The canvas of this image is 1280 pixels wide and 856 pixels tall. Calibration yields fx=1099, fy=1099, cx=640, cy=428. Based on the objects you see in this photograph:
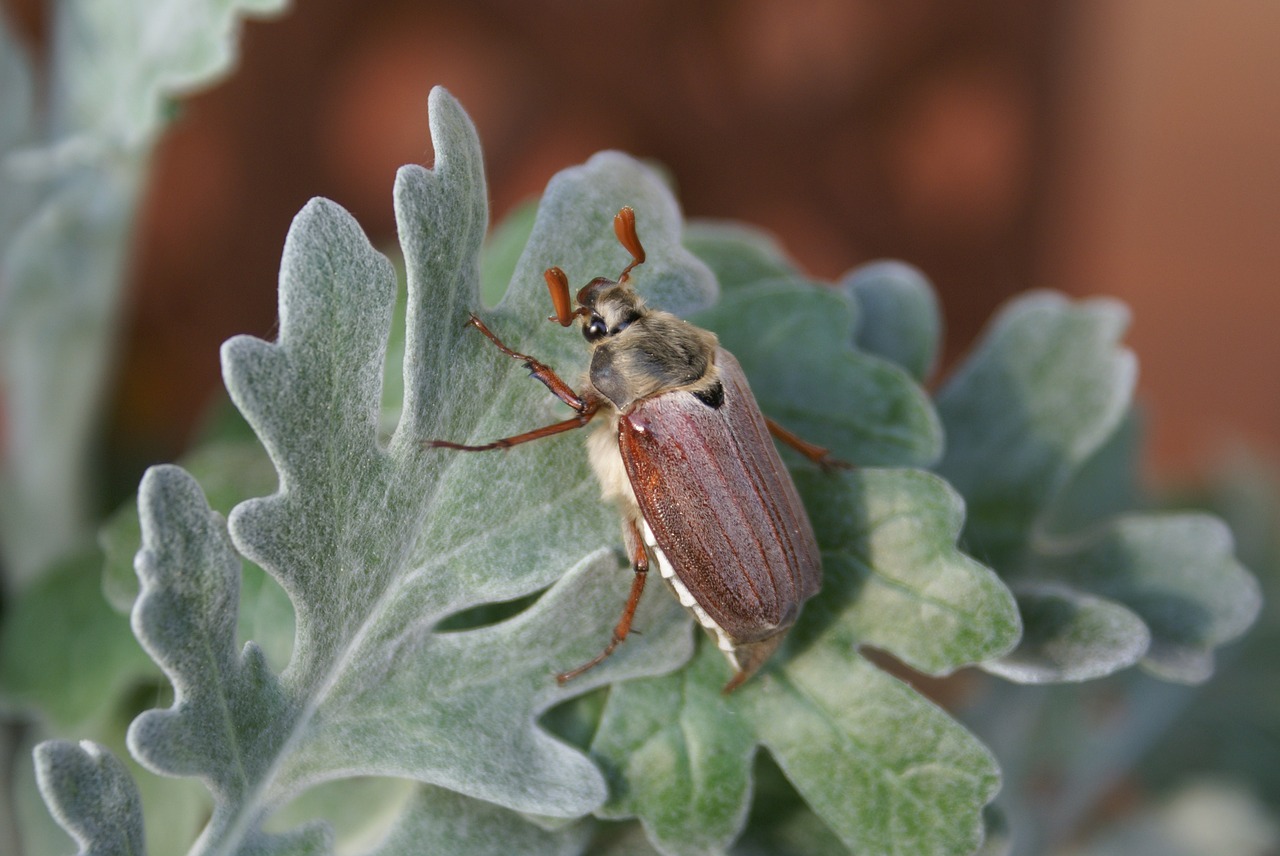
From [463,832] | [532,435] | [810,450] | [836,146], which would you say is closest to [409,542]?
[532,435]

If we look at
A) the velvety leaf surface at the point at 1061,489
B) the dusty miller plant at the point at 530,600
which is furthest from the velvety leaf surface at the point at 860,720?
the velvety leaf surface at the point at 1061,489

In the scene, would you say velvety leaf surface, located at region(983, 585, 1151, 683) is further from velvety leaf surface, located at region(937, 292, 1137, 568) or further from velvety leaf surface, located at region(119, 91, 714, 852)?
velvety leaf surface, located at region(119, 91, 714, 852)

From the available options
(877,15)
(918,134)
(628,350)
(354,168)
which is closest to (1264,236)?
(918,134)

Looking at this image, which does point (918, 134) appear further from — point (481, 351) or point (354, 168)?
point (481, 351)

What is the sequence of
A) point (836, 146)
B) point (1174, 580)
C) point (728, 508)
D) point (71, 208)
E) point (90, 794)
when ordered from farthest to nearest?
point (836, 146)
point (71, 208)
point (1174, 580)
point (728, 508)
point (90, 794)

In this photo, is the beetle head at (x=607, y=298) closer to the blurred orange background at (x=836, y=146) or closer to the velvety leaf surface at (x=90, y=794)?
the velvety leaf surface at (x=90, y=794)

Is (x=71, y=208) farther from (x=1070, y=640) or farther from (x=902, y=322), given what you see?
(x=1070, y=640)

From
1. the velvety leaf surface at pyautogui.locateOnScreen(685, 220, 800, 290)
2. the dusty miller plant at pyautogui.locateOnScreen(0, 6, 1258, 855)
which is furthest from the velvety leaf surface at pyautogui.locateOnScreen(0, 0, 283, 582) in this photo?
the velvety leaf surface at pyautogui.locateOnScreen(685, 220, 800, 290)
